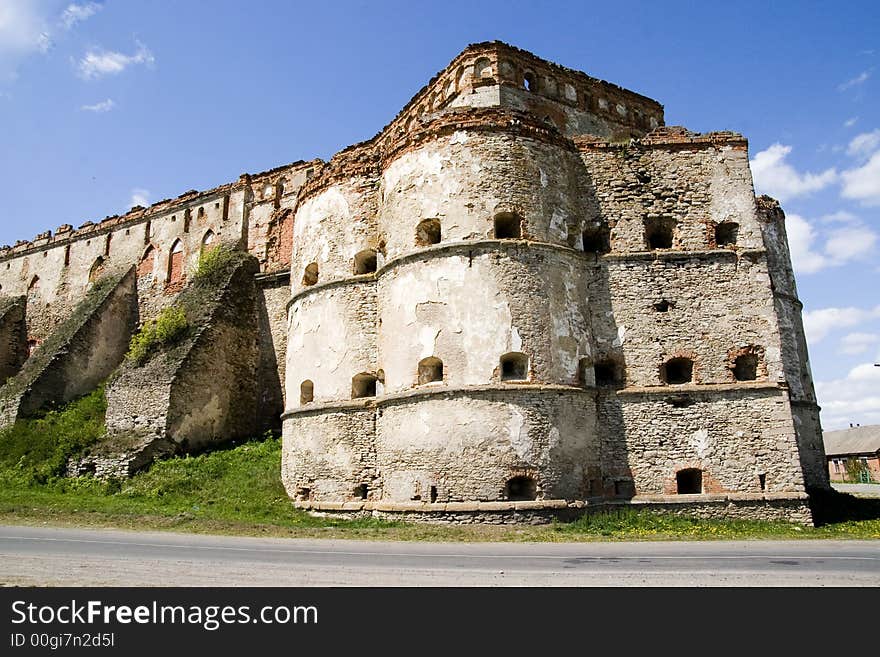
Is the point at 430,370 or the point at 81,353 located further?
the point at 81,353

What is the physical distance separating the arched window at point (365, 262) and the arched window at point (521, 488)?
24.1ft

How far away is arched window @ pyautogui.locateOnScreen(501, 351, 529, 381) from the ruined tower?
5 centimetres

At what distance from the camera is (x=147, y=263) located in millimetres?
32531

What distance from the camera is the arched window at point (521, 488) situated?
46.6 ft

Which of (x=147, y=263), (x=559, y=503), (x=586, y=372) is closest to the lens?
(x=559, y=503)

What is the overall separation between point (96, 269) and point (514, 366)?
1108 inches

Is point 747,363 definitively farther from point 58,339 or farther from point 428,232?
point 58,339

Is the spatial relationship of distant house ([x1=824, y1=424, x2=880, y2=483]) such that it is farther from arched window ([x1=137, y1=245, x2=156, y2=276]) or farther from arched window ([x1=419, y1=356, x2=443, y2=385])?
arched window ([x1=137, y1=245, x2=156, y2=276])

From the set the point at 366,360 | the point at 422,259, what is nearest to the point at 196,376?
the point at 366,360

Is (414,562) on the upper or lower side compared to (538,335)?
lower

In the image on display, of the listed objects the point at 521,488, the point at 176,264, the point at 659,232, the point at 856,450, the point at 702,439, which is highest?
the point at 176,264

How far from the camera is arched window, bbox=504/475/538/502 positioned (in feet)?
46.6

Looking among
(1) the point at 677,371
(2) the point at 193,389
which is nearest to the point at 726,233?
(1) the point at 677,371
